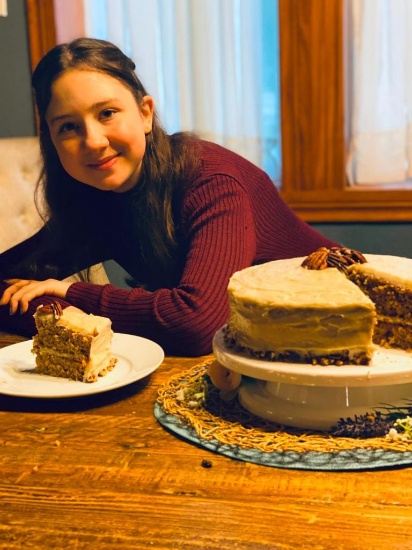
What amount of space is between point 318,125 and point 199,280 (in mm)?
1569

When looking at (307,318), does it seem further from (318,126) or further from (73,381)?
(318,126)

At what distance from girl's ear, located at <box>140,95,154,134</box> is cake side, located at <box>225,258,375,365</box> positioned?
0.89 m

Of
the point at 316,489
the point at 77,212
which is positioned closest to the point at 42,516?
the point at 316,489

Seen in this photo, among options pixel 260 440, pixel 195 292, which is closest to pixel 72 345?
pixel 195 292

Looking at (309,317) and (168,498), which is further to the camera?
(309,317)

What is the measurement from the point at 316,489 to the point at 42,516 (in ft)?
1.10

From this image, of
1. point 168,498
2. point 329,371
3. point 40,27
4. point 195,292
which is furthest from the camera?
point 40,27

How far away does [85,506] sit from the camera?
37.1 inches

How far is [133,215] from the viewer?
78.5 inches

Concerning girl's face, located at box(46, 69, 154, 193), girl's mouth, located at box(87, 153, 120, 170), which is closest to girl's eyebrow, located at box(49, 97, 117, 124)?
girl's face, located at box(46, 69, 154, 193)

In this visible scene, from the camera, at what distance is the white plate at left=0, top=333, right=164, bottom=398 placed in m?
1.30

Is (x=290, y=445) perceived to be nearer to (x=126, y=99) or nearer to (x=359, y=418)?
(x=359, y=418)

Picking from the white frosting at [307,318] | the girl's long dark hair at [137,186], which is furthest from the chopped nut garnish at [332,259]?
the girl's long dark hair at [137,186]

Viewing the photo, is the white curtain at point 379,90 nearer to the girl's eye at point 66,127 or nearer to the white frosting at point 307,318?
the girl's eye at point 66,127
